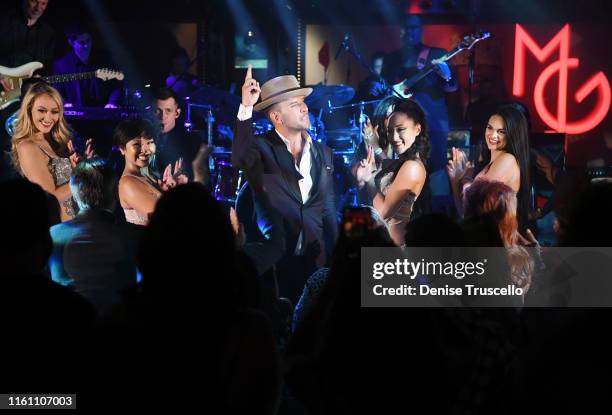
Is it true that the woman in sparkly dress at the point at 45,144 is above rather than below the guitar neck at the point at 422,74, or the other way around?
below

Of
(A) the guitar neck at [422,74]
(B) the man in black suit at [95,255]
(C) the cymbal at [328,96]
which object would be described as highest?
(A) the guitar neck at [422,74]

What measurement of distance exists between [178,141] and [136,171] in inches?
35.2

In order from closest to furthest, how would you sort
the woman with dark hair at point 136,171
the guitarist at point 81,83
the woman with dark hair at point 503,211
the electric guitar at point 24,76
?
the woman with dark hair at point 503,211 < the woman with dark hair at point 136,171 < the electric guitar at point 24,76 < the guitarist at point 81,83

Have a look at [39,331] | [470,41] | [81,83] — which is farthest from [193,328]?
[470,41]

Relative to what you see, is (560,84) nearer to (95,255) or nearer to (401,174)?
(401,174)

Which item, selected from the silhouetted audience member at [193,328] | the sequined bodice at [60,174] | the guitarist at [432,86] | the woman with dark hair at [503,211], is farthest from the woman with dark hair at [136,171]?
the silhouetted audience member at [193,328]

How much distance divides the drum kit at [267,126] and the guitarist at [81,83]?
2.87 feet

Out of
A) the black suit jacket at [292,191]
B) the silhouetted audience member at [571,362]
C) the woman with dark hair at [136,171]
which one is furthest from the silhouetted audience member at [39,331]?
the black suit jacket at [292,191]

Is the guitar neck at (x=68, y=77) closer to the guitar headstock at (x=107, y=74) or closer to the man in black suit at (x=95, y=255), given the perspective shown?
the guitar headstock at (x=107, y=74)

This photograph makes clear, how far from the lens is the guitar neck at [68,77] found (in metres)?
8.00

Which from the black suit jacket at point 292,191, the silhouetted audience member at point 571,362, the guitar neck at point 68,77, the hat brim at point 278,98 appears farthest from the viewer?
the guitar neck at point 68,77

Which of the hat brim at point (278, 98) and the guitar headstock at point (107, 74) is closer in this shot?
the hat brim at point (278, 98)

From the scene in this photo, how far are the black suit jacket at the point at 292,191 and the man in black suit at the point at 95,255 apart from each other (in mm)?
3270

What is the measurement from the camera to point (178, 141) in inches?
306
